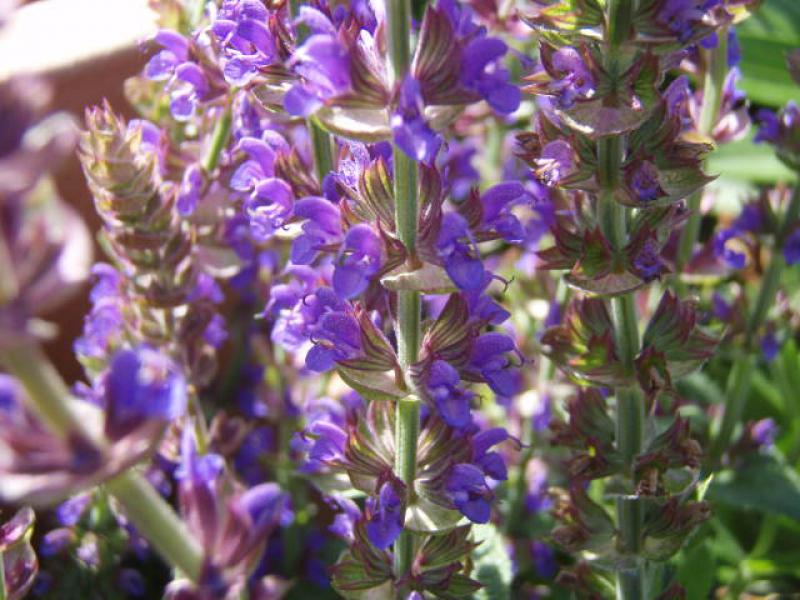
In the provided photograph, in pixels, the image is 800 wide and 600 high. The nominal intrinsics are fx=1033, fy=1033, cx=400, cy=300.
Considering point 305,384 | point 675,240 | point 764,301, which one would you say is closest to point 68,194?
point 305,384

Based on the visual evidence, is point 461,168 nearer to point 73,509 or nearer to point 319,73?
point 73,509

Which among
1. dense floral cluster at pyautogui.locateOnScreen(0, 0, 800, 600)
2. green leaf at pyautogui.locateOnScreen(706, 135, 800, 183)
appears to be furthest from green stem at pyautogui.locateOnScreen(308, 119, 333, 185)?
green leaf at pyautogui.locateOnScreen(706, 135, 800, 183)

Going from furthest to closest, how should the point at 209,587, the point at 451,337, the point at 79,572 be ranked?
the point at 79,572 → the point at 451,337 → the point at 209,587

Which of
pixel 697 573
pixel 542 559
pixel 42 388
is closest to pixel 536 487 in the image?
pixel 542 559

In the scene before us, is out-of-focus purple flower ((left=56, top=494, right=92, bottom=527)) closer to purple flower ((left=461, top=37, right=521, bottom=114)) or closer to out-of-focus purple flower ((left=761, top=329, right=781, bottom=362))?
purple flower ((left=461, top=37, right=521, bottom=114))

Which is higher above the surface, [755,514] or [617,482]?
[617,482]

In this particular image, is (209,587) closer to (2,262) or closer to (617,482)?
(2,262)

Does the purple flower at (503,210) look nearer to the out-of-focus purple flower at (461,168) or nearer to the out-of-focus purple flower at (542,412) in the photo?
the out-of-focus purple flower at (542,412)
